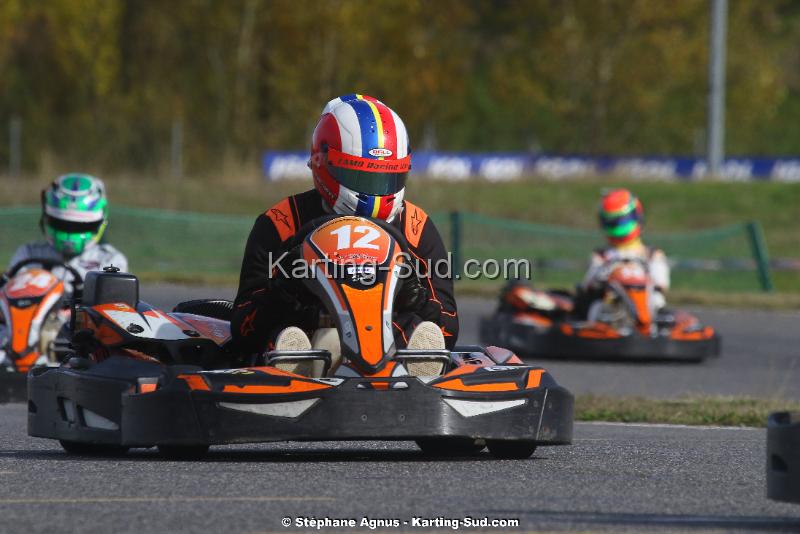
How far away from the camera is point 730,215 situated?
3253 cm

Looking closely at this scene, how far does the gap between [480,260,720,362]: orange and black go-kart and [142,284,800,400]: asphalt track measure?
0.43 feet

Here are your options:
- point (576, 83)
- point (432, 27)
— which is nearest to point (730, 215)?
point (576, 83)

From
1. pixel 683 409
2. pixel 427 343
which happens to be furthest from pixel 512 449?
pixel 683 409

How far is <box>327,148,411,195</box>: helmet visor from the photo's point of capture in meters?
7.94

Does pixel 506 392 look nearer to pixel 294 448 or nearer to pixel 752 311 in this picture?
pixel 294 448

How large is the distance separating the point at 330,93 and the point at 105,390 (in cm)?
3693

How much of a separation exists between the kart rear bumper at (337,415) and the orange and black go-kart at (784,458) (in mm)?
1871

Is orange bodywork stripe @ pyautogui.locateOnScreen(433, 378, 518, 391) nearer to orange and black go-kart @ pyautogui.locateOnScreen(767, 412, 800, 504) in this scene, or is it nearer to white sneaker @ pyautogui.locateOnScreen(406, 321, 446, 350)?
white sneaker @ pyautogui.locateOnScreen(406, 321, 446, 350)

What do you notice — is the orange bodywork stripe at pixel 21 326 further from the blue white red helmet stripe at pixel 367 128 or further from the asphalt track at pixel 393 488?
the blue white red helmet stripe at pixel 367 128

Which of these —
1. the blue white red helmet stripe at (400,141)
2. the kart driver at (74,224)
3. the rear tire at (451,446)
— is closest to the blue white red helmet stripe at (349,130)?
the blue white red helmet stripe at (400,141)

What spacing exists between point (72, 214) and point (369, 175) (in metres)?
5.35

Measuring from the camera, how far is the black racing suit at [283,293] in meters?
7.68

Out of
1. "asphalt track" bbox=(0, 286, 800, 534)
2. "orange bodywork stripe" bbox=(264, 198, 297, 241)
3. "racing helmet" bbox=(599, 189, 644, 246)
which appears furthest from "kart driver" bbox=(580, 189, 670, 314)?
"orange bodywork stripe" bbox=(264, 198, 297, 241)

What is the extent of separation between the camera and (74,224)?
12844mm
